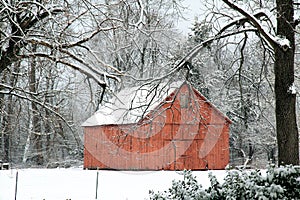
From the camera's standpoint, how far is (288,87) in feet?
28.1

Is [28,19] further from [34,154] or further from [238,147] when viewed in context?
[238,147]

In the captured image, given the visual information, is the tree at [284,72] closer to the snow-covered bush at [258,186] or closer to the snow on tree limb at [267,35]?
the snow on tree limb at [267,35]

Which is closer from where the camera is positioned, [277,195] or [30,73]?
[277,195]

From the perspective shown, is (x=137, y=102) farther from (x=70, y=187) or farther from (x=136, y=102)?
(x=70, y=187)

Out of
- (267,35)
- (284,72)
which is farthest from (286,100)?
(267,35)

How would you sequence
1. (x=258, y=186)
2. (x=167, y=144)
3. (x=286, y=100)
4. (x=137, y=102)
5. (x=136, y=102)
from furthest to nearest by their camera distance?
(x=167, y=144)
(x=137, y=102)
(x=136, y=102)
(x=286, y=100)
(x=258, y=186)

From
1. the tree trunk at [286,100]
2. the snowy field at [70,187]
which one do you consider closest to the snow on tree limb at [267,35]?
the tree trunk at [286,100]

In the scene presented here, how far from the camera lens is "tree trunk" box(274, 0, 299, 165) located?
841 cm

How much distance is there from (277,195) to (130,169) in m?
23.9

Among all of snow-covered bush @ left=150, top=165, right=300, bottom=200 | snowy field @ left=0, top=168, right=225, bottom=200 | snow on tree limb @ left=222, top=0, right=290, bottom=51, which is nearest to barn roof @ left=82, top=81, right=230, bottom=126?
snow on tree limb @ left=222, top=0, right=290, bottom=51

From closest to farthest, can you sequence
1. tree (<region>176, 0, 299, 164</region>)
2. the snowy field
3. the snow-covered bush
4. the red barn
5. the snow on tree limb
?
the snow-covered bush, the snow on tree limb, tree (<region>176, 0, 299, 164</region>), the snowy field, the red barn

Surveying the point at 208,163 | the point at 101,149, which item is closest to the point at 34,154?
the point at 101,149

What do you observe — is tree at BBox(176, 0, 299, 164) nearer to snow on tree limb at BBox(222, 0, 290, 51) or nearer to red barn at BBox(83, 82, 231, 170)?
snow on tree limb at BBox(222, 0, 290, 51)

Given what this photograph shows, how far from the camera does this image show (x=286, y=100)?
28.1 ft
